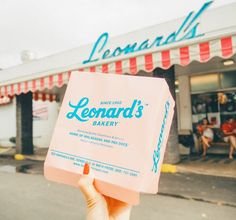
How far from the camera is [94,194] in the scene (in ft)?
4.04

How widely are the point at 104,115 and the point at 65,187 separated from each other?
463 cm

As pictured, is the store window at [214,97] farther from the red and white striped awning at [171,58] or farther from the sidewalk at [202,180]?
the red and white striped awning at [171,58]

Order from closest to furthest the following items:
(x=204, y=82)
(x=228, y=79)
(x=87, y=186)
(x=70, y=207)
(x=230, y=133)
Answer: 1. (x=87, y=186)
2. (x=70, y=207)
3. (x=230, y=133)
4. (x=228, y=79)
5. (x=204, y=82)

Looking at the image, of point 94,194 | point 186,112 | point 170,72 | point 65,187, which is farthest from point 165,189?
point 186,112

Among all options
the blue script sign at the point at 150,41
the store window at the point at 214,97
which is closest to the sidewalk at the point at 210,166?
the store window at the point at 214,97

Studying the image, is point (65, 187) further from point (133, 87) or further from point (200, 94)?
point (200, 94)

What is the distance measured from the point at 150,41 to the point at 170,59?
2.80 ft

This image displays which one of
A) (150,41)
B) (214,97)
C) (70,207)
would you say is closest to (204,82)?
(214,97)

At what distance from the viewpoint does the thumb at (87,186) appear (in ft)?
4.01

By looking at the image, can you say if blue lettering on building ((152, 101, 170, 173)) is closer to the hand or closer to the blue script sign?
the hand

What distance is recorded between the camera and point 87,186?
1.23 m

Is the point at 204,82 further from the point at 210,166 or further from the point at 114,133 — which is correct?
the point at 114,133

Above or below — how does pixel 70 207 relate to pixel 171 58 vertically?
below

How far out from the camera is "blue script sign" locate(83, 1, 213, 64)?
19.5ft
